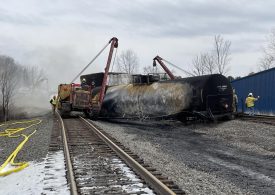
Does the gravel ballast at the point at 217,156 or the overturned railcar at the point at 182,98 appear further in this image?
the overturned railcar at the point at 182,98

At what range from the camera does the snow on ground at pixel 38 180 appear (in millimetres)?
6877

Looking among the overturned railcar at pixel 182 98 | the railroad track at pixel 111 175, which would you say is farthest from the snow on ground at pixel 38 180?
the overturned railcar at pixel 182 98

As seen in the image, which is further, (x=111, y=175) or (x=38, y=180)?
(x=111, y=175)

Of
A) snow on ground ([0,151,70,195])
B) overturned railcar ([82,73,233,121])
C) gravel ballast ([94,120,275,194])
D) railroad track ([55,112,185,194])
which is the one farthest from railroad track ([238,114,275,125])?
snow on ground ([0,151,70,195])

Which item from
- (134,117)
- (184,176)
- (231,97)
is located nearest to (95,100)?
(134,117)

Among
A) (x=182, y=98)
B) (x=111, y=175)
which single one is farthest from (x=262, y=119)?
(x=111, y=175)

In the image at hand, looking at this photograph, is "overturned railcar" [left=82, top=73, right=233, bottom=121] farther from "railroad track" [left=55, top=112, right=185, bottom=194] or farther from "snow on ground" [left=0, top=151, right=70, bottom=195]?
"snow on ground" [left=0, top=151, right=70, bottom=195]

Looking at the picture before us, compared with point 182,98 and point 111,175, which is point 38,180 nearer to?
point 111,175

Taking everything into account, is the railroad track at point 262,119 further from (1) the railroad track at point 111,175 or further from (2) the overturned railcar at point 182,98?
(1) the railroad track at point 111,175

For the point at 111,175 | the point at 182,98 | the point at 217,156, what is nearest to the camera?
the point at 111,175

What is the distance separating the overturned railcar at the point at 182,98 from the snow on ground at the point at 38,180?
10.8 m

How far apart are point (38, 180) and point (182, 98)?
505 inches

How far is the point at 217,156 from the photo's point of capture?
1139 cm

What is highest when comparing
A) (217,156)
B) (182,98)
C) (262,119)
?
(182,98)
